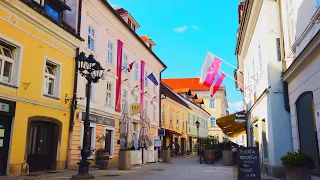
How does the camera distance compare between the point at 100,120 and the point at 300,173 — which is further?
the point at 100,120

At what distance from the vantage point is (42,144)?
14.4 m

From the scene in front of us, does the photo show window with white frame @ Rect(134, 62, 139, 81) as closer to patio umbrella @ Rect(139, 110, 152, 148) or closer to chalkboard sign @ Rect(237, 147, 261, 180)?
patio umbrella @ Rect(139, 110, 152, 148)

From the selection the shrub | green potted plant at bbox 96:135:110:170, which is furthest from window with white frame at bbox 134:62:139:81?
the shrub

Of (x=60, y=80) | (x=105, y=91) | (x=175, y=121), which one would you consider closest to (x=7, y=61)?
(x=60, y=80)

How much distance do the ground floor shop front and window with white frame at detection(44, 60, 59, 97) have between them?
2.78ft

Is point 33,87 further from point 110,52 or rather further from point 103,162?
point 110,52

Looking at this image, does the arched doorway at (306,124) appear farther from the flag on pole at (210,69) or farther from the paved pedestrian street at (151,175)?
the flag on pole at (210,69)

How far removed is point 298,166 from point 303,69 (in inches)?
Result: 130

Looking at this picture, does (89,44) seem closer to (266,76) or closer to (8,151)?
(8,151)

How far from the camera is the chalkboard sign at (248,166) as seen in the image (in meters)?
8.91

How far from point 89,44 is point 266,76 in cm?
1070

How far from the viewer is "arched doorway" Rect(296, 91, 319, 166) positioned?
9641 mm

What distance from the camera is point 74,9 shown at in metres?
17.3

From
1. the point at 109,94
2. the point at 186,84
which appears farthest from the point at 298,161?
the point at 186,84
